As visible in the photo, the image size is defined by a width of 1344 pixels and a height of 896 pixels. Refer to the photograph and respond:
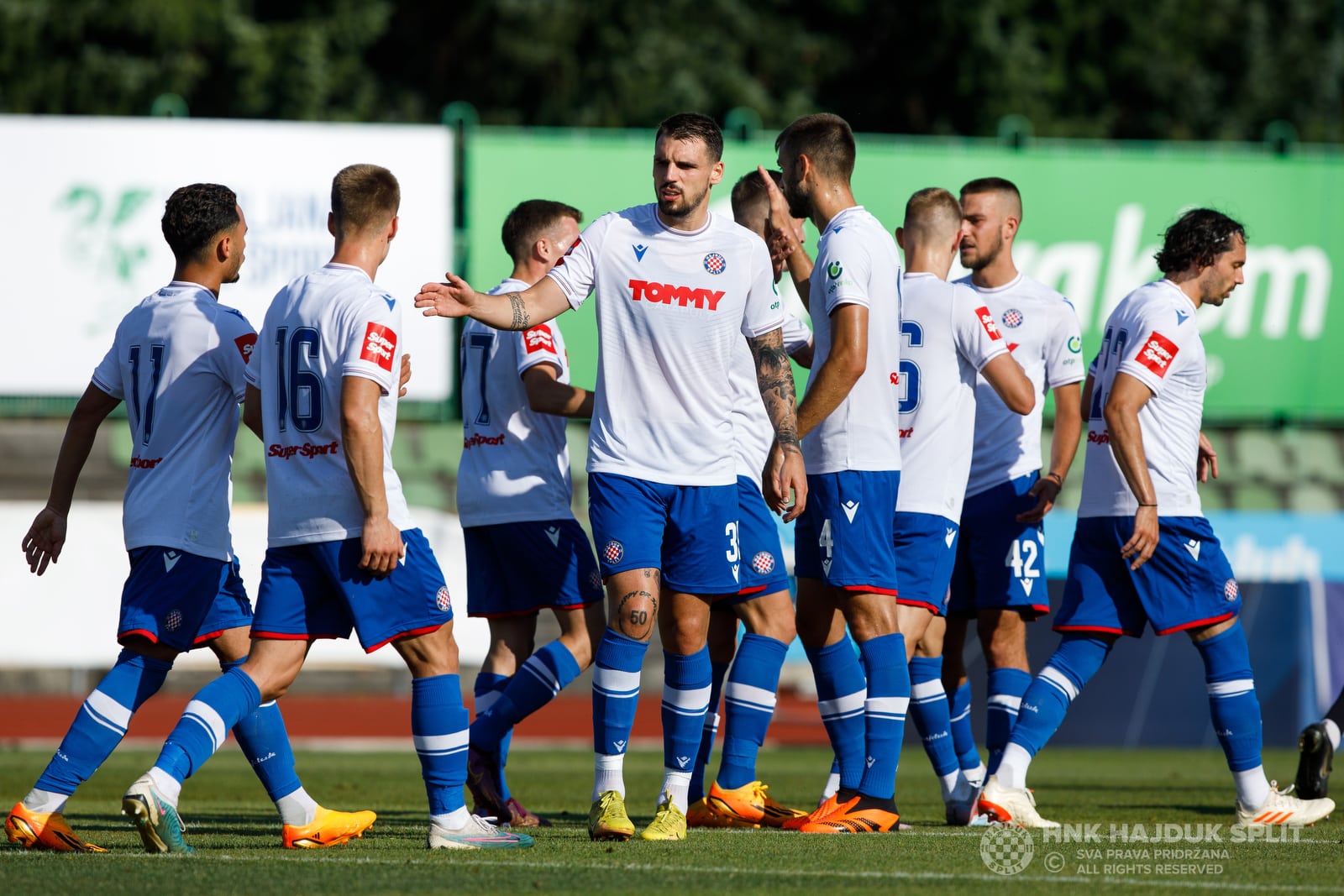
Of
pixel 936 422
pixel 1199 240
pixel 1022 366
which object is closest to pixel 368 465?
pixel 936 422

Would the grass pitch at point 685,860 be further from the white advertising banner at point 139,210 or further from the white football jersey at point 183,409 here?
the white advertising banner at point 139,210

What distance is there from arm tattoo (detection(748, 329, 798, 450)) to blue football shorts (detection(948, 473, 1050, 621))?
1.73m

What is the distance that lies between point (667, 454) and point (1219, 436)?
46.3ft

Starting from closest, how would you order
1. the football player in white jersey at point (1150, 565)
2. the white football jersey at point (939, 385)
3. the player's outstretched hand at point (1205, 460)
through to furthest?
the football player in white jersey at point (1150, 565)
the white football jersey at point (939, 385)
the player's outstretched hand at point (1205, 460)

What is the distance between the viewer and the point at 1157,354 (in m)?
7.01

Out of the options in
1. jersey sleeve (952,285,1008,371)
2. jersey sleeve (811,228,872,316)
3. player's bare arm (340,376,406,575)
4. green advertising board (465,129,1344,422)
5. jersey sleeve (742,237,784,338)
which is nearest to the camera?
player's bare arm (340,376,406,575)

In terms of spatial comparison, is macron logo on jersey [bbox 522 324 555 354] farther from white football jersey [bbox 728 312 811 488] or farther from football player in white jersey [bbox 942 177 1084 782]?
football player in white jersey [bbox 942 177 1084 782]

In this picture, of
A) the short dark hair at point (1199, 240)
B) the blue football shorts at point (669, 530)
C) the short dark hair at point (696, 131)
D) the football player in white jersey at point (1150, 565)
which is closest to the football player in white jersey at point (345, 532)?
the blue football shorts at point (669, 530)

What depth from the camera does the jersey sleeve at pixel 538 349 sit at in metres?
7.31

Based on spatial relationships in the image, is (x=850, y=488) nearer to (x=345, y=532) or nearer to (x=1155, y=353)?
(x=1155, y=353)

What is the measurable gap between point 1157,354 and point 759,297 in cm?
178

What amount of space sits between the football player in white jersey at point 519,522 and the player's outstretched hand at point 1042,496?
6.38ft

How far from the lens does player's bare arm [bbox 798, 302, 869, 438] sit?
21.1 feet

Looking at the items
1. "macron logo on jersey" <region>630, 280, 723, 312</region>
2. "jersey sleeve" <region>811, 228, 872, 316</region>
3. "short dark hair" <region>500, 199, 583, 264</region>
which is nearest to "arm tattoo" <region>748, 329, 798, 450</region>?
"jersey sleeve" <region>811, 228, 872, 316</region>
